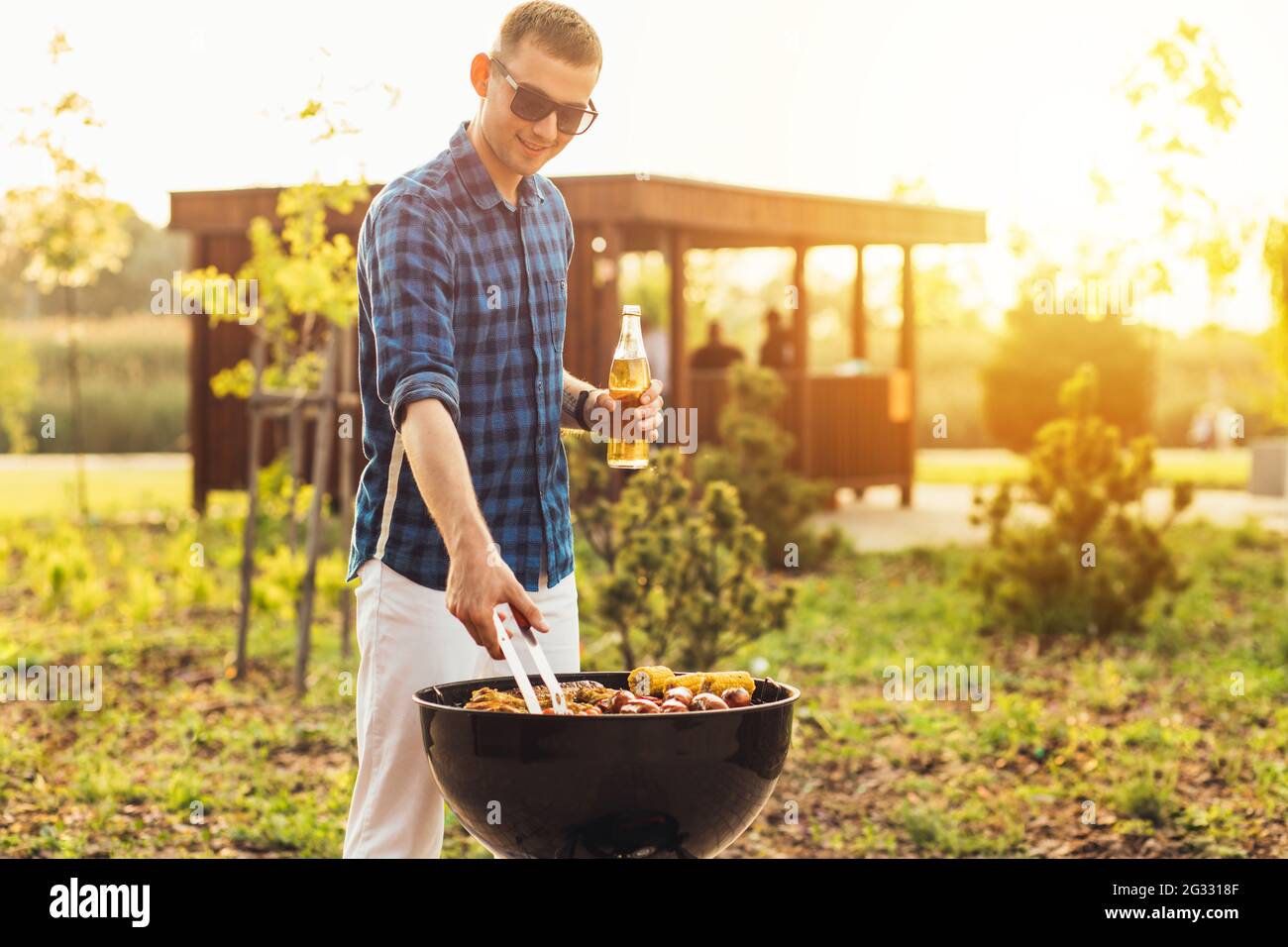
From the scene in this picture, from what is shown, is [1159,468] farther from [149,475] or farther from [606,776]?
[606,776]

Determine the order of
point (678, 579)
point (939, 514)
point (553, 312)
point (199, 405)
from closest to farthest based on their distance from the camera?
point (553, 312) < point (678, 579) < point (199, 405) < point (939, 514)

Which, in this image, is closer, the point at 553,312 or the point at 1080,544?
the point at 553,312

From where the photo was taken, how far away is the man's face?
3.05m

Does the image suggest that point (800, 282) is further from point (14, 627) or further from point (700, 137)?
point (14, 627)

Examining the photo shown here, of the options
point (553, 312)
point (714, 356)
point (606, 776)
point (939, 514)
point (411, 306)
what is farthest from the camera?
point (939, 514)

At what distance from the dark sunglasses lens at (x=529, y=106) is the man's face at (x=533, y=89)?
11mm

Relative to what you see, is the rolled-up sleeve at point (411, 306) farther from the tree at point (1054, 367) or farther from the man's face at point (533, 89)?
the tree at point (1054, 367)

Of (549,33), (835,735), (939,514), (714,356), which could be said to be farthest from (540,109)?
(939,514)

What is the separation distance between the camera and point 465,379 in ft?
10.4

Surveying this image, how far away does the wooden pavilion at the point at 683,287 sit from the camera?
13.6m

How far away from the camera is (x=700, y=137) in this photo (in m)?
14.4

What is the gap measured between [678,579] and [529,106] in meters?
4.12

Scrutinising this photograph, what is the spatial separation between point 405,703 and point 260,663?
5.51m
